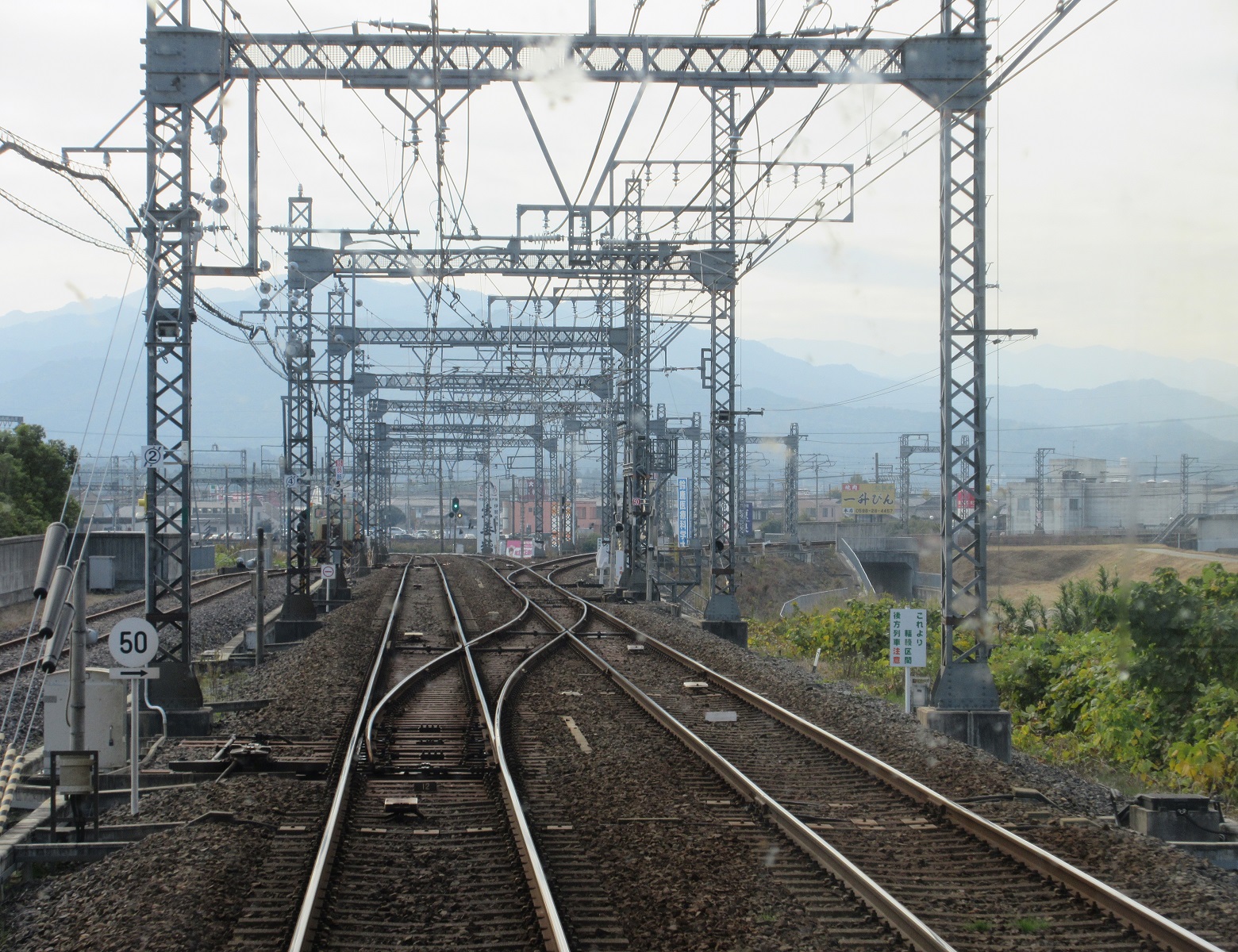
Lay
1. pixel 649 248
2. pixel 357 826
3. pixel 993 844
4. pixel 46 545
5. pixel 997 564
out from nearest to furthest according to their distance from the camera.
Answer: pixel 993 844 < pixel 357 826 < pixel 46 545 < pixel 649 248 < pixel 997 564

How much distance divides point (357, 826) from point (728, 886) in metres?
2.66

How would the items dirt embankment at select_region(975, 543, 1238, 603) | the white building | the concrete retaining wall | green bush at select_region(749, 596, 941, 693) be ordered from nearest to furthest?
green bush at select_region(749, 596, 941, 693) → the concrete retaining wall → dirt embankment at select_region(975, 543, 1238, 603) → the white building

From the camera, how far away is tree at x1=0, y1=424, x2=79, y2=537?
34.8 m

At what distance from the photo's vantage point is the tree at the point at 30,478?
34.8 metres

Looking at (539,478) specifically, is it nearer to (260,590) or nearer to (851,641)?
(851,641)

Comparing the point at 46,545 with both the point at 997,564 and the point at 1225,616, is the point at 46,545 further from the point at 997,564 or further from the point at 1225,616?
the point at 997,564

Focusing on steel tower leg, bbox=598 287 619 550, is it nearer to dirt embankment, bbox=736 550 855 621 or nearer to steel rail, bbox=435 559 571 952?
dirt embankment, bbox=736 550 855 621

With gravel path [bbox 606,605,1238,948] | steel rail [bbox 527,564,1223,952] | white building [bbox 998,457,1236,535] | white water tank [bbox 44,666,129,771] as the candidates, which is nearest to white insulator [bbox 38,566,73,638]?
white water tank [bbox 44,666,129,771]

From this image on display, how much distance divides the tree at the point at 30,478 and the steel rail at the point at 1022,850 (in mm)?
29582

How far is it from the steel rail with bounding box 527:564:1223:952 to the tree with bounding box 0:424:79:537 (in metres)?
29.6

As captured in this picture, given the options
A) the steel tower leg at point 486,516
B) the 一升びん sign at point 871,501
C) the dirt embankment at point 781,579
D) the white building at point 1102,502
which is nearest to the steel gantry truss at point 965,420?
the dirt embankment at point 781,579

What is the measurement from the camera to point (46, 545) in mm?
8250

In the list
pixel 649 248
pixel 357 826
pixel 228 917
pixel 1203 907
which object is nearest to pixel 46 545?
pixel 357 826

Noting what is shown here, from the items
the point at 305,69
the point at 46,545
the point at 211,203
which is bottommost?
the point at 46,545
